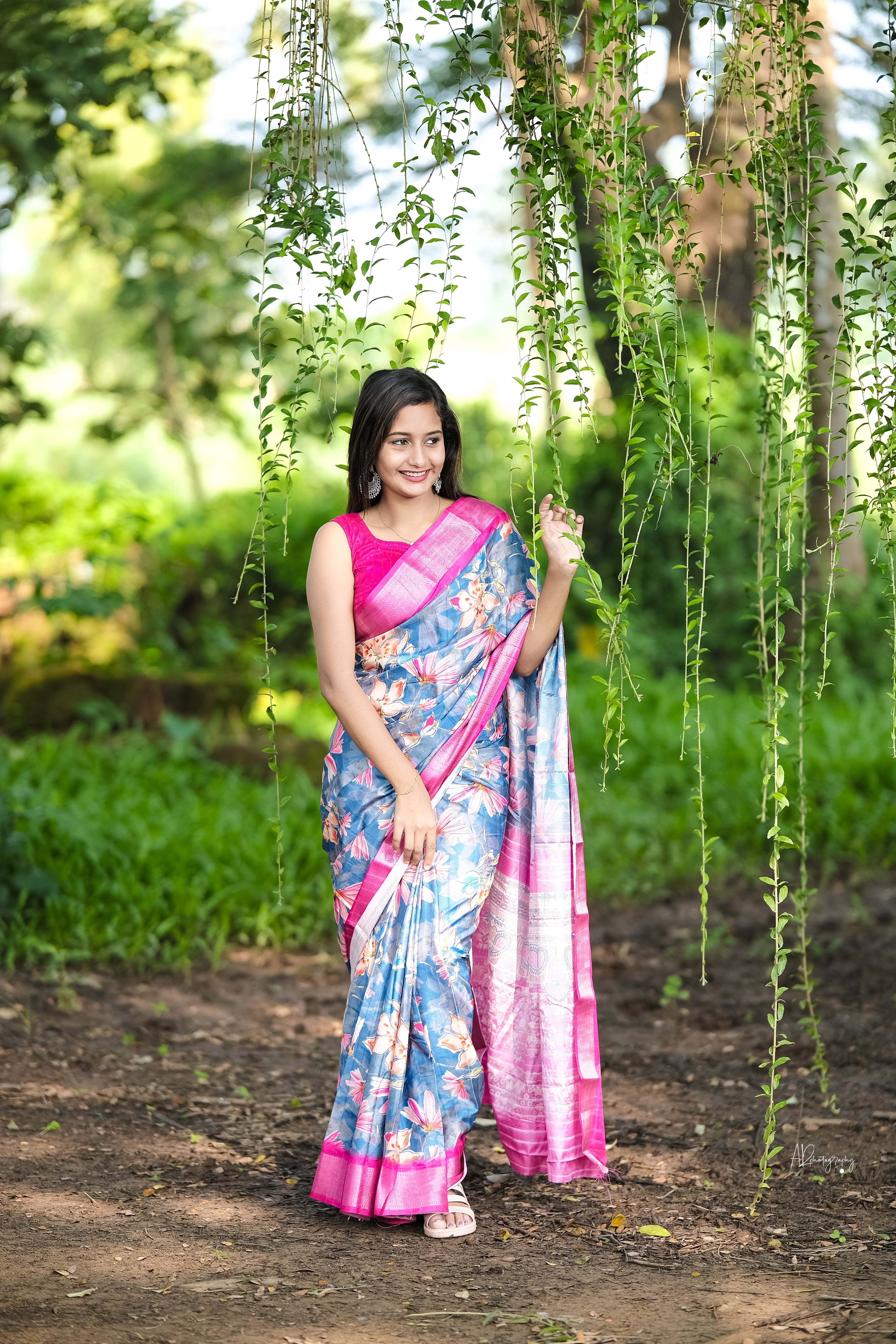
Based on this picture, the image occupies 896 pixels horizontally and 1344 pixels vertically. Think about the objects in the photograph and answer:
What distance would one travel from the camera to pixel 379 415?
279 cm

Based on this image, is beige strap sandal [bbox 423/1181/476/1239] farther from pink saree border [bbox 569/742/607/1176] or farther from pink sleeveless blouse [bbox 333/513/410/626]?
pink sleeveless blouse [bbox 333/513/410/626]

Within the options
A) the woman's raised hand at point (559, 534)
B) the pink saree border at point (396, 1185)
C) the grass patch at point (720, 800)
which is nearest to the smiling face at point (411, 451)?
the woman's raised hand at point (559, 534)

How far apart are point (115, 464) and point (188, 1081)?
53.7ft

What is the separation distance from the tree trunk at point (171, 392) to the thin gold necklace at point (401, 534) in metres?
7.58

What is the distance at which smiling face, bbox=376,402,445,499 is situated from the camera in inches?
110

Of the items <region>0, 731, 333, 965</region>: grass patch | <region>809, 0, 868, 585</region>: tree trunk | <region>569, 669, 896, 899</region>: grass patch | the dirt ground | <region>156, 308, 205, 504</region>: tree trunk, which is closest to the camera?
the dirt ground

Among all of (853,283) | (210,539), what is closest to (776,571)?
(853,283)

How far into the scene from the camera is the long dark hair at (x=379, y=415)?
279cm

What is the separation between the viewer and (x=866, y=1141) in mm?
3252

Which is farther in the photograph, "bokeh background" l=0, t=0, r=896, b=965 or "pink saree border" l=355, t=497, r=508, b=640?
"bokeh background" l=0, t=0, r=896, b=965

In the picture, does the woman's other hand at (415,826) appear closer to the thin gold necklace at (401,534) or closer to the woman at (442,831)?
the woman at (442,831)

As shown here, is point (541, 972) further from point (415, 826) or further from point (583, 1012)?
point (415, 826)

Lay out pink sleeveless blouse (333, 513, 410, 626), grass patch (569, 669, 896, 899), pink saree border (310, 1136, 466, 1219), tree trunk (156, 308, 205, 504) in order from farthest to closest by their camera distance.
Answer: tree trunk (156, 308, 205, 504) → grass patch (569, 669, 896, 899) → pink sleeveless blouse (333, 513, 410, 626) → pink saree border (310, 1136, 466, 1219)

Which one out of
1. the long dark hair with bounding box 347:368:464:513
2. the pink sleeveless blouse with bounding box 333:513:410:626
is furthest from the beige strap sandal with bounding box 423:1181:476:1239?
the long dark hair with bounding box 347:368:464:513
